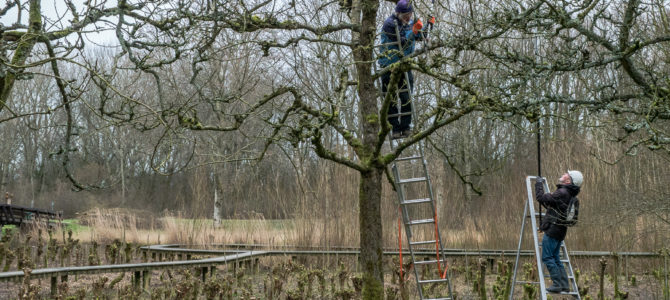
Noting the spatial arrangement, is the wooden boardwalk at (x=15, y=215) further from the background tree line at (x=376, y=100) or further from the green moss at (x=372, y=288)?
the green moss at (x=372, y=288)

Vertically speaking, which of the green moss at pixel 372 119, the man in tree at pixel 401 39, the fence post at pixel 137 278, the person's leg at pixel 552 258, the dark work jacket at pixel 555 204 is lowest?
the fence post at pixel 137 278

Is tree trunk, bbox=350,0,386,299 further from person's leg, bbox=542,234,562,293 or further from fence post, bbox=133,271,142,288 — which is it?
fence post, bbox=133,271,142,288

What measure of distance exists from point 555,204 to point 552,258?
1.69 feet

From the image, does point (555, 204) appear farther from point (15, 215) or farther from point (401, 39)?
point (15, 215)

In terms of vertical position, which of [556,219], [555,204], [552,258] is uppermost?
[555,204]

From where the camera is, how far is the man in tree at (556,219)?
19.3 ft

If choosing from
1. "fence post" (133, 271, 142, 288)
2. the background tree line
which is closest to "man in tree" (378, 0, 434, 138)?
the background tree line

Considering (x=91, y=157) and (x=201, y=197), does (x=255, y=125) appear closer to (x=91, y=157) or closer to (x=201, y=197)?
(x=201, y=197)

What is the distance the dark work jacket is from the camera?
5.89 m

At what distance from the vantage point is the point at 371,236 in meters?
5.43

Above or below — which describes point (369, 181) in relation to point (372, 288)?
above

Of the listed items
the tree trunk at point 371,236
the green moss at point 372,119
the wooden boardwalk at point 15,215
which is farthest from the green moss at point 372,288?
the wooden boardwalk at point 15,215

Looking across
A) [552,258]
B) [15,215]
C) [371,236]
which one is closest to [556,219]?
[552,258]

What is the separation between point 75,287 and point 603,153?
794 cm
